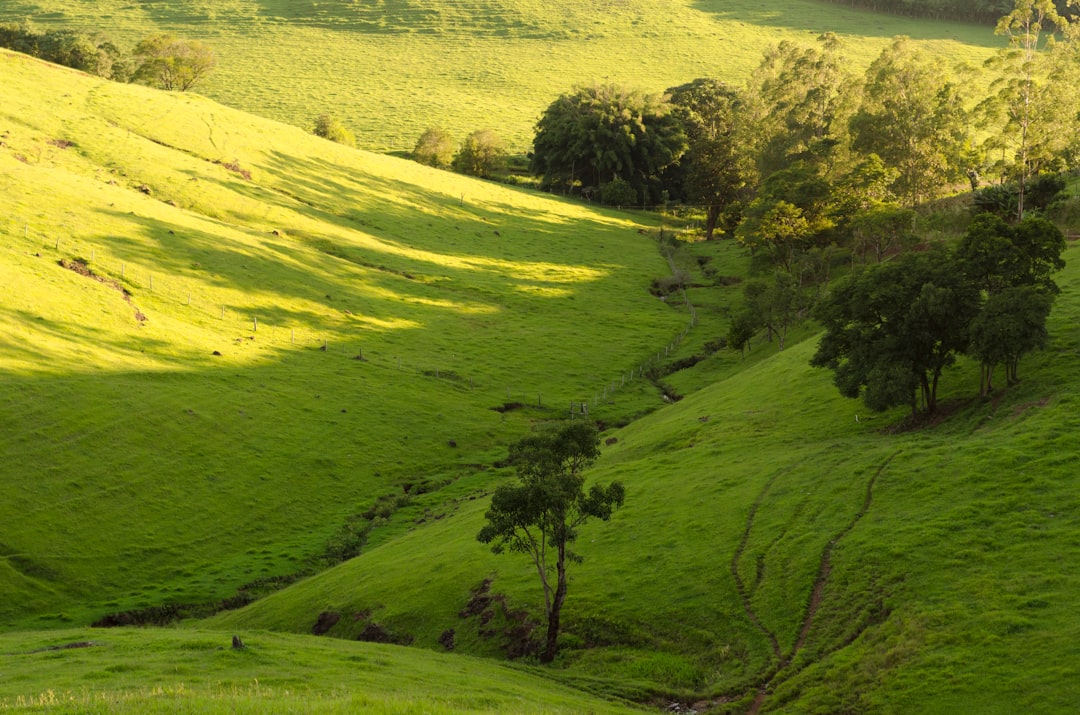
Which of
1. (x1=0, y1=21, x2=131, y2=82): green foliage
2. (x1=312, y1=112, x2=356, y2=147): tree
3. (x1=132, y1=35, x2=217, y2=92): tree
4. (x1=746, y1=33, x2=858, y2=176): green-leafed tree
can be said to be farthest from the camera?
(x1=312, y1=112, x2=356, y2=147): tree

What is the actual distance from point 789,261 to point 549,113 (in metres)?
71.9

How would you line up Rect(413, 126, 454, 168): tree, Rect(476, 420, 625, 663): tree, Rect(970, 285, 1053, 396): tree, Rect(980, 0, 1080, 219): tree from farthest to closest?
Rect(413, 126, 454, 168): tree, Rect(980, 0, 1080, 219): tree, Rect(970, 285, 1053, 396): tree, Rect(476, 420, 625, 663): tree

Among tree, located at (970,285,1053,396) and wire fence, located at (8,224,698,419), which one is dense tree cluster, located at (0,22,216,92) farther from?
tree, located at (970,285,1053,396)

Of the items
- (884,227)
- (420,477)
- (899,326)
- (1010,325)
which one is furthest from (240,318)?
(884,227)

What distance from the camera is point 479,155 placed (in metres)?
156

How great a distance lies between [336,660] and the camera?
28.6 meters

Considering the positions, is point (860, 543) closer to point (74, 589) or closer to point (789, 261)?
point (74, 589)

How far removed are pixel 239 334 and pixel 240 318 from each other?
2.96 metres

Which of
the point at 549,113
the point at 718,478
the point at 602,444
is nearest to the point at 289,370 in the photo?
the point at 602,444

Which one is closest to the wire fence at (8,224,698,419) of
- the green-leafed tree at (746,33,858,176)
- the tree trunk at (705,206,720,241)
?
the green-leafed tree at (746,33,858,176)

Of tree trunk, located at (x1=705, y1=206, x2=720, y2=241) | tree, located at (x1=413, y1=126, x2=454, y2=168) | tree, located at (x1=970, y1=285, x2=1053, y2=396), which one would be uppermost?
tree, located at (x1=413, y1=126, x2=454, y2=168)

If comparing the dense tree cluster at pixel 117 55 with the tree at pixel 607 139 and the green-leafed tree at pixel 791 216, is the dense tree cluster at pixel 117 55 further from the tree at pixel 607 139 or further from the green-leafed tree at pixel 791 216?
the green-leafed tree at pixel 791 216

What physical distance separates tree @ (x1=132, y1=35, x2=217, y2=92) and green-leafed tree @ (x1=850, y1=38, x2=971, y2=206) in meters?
109

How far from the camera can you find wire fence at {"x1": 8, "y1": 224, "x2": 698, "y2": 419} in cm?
7263
